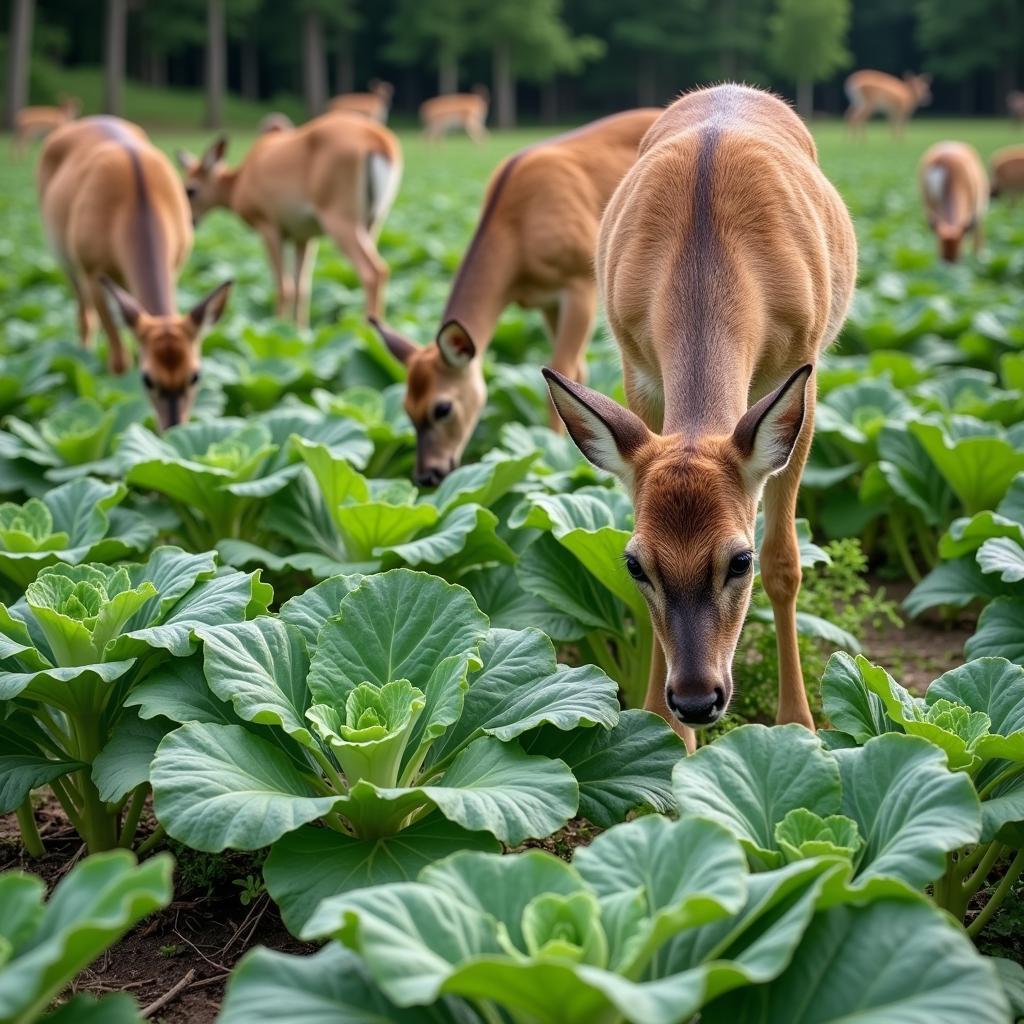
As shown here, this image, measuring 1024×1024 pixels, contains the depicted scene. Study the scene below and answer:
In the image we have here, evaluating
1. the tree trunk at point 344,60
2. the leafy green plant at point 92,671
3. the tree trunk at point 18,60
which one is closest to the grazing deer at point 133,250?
the leafy green plant at point 92,671

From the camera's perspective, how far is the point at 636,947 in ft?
6.97

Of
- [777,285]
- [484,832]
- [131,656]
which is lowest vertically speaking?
[484,832]

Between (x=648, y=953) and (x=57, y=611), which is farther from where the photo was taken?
(x=57, y=611)

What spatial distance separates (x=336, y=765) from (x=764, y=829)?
1.12 m

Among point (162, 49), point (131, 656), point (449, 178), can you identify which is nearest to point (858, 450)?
point (131, 656)

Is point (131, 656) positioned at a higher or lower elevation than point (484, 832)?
higher

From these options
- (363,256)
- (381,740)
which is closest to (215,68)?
(363,256)

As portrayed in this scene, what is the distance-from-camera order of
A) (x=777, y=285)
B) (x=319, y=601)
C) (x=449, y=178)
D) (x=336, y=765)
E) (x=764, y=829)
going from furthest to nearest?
(x=449, y=178) < (x=777, y=285) < (x=319, y=601) < (x=336, y=765) < (x=764, y=829)

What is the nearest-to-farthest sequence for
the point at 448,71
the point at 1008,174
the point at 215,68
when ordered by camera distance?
1. the point at 1008,174
2. the point at 215,68
3. the point at 448,71

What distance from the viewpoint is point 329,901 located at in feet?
7.38

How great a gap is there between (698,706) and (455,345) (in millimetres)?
3662

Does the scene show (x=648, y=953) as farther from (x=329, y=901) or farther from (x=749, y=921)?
(x=329, y=901)

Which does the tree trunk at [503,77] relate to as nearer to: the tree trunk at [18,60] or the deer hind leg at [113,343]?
the tree trunk at [18,60]

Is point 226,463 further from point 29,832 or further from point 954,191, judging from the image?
point 954,191
